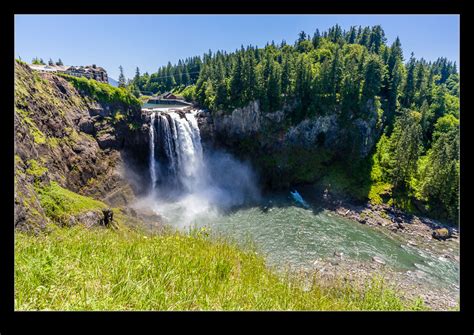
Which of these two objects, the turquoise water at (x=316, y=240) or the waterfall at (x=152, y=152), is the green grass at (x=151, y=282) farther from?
the waterfall at (x=152, y=152)

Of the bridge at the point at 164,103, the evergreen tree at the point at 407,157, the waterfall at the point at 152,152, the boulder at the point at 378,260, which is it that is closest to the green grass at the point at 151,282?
the boulder at the point at 378,260

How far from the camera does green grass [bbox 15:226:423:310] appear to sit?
306cm

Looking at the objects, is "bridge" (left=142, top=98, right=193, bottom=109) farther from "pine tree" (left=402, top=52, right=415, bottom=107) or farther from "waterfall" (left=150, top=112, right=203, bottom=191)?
"pine tree" (left=402, top=52, right=415, bottom=107)

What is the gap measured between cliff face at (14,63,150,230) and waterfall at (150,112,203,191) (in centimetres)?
187

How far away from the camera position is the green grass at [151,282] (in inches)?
120

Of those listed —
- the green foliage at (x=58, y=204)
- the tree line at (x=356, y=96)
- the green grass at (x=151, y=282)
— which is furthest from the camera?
the tree line at (x=356, y=96)

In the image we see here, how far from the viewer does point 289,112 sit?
33719mm

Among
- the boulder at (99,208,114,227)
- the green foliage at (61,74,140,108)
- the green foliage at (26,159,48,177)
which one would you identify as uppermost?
the green foliage at (61,74,140,108)

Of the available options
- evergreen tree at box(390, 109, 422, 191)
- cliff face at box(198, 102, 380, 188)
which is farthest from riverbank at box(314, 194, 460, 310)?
cliff face at box(198, 102, 380, 188)

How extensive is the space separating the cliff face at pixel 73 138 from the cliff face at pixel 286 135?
37.0 ft

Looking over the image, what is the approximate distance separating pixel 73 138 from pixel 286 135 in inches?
936
